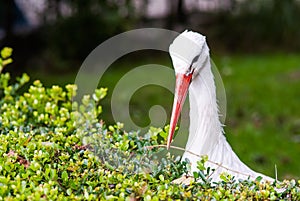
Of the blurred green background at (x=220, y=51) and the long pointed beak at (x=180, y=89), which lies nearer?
the long pointed beak at (x=180, y=89)

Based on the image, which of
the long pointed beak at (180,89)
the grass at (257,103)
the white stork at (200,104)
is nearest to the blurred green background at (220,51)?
the grass at (257,103)

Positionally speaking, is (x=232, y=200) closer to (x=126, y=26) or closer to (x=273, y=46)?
(x=126, y=26)

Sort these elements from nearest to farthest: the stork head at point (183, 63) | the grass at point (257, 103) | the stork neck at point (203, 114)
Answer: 1. the stork head at point (183, 63)
2. the stork neck at point (203, 114)
3. the grass at point (257, 103)

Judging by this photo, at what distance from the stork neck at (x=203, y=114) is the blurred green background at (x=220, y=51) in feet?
8.94

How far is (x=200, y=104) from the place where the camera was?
243cm

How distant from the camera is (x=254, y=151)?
5.56 metres

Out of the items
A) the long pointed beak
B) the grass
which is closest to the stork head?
the long pointed beak

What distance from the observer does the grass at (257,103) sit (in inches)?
216

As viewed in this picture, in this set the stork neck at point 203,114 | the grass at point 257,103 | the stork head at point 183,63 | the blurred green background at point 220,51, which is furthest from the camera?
the blurred green background at point 220,51

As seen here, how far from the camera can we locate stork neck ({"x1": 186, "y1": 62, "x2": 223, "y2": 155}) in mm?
2416

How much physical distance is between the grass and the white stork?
2633mm

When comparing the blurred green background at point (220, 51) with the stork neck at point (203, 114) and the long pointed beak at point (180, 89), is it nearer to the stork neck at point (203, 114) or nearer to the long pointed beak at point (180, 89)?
the stork neck at point (203, 114)

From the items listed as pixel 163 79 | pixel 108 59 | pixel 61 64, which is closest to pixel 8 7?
pixel 61 64

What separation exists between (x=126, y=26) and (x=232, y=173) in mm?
6558
